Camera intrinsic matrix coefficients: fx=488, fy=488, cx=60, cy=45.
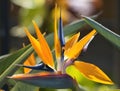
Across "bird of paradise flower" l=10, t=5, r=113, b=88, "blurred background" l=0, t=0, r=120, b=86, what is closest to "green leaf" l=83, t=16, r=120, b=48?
"bird of paradise flower" l=10, t=5, r=113, b=88

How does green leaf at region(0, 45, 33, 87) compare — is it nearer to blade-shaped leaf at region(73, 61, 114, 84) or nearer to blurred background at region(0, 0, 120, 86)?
blade-shaped leaf at region(73, 61, 114, 84)

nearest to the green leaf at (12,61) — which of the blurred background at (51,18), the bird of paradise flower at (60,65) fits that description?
the bird of paradise flower at (60,65)

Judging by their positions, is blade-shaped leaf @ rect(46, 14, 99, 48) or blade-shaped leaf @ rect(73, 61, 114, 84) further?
blade-shaped leaf @ rect(46, 14, 99, 48)

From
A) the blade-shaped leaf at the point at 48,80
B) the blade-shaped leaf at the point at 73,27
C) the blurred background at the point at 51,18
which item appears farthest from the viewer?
the blurred background at the point at 51,18

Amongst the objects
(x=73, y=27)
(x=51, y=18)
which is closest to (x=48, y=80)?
(x=73, y=27)

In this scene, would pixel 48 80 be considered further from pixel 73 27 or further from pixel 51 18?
Answer: pixel 51 18

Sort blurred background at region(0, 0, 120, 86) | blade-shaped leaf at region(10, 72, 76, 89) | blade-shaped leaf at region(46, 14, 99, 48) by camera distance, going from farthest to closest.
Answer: blurred background at region(0, 0, 120, 86), blade-shaped leaf at region(46, 14, 99, 48), blade-shaped leaf at region(10, 72, 76, 89)

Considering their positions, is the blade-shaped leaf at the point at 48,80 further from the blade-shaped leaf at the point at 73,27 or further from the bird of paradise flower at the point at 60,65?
the blade-shaped leaf at the point at 73,27

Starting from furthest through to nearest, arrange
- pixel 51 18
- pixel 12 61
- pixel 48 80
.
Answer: pixel 51 18 < pixel 12 61 < pixel 48 80
